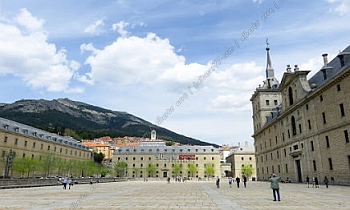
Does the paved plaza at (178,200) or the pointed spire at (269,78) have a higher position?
the pointed spire at (269,78)

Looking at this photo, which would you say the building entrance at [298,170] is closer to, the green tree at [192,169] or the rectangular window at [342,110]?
the rectangular window at [342,110]

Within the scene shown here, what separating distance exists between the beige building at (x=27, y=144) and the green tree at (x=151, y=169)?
89.3ft

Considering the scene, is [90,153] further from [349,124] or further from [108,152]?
[349,124]

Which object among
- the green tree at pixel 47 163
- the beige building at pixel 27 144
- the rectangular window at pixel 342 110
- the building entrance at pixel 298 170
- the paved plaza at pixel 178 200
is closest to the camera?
the paved plaza at pixel 178 200

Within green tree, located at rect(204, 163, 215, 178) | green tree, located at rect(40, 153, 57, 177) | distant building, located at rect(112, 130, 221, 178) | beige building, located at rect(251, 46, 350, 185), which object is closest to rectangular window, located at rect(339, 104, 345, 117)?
beige building, located at rect(251, 46, 350, 185)

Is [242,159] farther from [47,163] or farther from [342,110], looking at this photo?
[342,110]

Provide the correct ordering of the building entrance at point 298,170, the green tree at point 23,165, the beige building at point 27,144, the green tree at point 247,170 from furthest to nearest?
the green tree at point 247,170, the beige building at point 27,144, the green tree at point 23,165, the building entrance at point 298,170

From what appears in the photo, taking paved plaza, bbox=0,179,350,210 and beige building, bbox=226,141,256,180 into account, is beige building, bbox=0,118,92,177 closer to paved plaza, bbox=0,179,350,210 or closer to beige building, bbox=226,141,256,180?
paved plaza, bbox=0,179,350,210

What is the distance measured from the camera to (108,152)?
14588 centimetres

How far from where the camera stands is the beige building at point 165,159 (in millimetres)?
113125

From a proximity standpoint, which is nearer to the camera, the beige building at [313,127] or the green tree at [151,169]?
the beige building at [313,127]

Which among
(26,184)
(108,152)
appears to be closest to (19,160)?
(26,184)

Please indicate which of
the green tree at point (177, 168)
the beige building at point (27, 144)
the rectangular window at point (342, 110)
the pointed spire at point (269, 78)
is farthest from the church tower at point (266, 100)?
the beige building at point (27, 144)

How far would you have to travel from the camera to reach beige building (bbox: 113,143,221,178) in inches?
4454
